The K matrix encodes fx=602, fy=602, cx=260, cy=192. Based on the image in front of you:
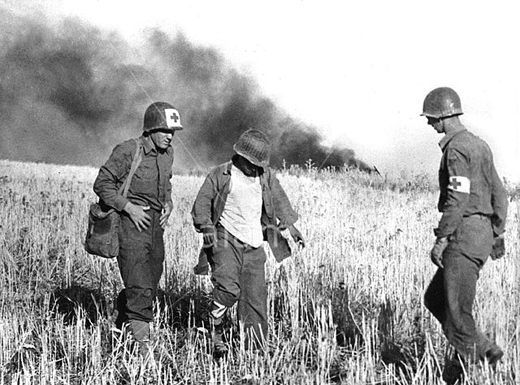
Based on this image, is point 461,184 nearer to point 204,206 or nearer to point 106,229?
point 204,206

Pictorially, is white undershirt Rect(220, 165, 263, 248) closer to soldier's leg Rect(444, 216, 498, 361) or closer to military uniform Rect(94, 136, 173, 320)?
military uniform Rect(94, 136, 173, 320)

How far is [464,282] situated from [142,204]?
3.00 meters

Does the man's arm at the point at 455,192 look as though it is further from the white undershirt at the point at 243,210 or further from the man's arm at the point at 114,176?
the man's arm at the point at 114,176

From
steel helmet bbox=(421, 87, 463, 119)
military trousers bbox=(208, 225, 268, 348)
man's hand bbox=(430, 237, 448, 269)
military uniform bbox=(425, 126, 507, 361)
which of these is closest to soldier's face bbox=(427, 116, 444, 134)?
steel helmet bbox=(421, 87, 463, 119)

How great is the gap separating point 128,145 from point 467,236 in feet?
10.2

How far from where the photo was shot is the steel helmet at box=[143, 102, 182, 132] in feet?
18.3

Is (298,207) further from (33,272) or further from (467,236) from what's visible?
(467,236)

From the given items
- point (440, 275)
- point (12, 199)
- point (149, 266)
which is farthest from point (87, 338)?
point (12, 199)

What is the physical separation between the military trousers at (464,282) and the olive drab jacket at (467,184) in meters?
0.12

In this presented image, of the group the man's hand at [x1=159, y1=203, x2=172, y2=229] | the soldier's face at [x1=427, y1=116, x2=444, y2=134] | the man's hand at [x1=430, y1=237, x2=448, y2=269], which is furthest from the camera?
the man's hand at [x1=159, y1=203, x2=172, y2=229]

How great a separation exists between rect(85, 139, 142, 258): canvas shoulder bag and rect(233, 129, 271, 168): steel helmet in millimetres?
999

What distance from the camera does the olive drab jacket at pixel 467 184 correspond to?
4.16 m

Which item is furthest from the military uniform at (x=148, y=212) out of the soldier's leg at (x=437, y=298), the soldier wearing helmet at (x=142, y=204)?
the soldier's leg at (x=437, y=298)

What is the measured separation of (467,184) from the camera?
13.6ft
